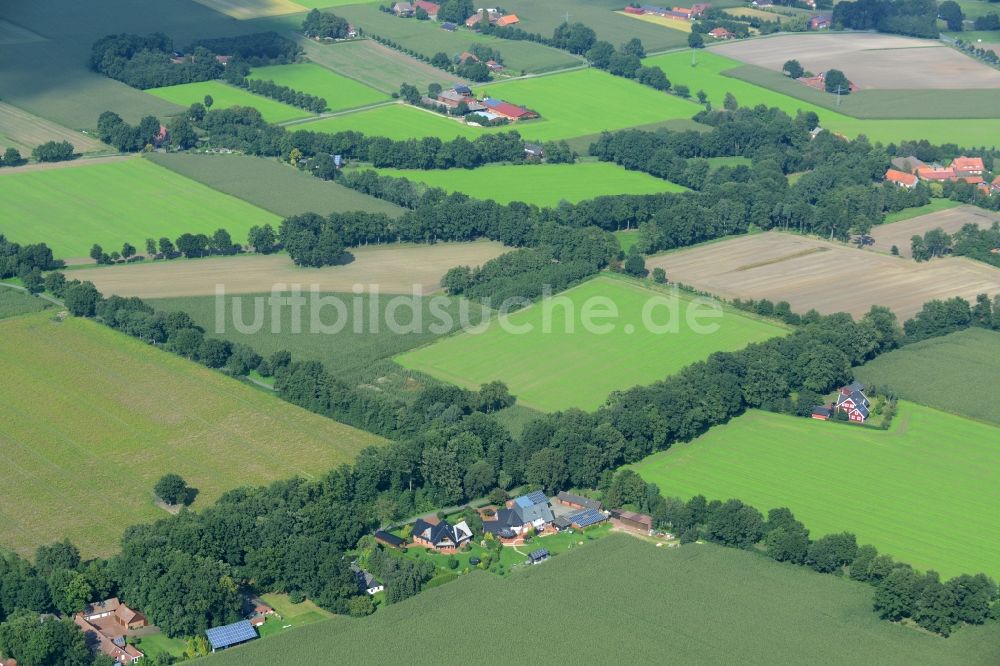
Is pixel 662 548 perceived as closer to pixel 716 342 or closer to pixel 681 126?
pixel 716 342

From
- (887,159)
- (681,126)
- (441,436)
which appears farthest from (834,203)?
(441,436)

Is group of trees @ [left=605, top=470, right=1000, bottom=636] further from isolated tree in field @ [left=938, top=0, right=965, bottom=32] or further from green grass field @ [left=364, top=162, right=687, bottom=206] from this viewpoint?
isolated tree in field @ [left=938, top=0, right=965, bottom=32]

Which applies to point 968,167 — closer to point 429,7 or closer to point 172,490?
point 429,7

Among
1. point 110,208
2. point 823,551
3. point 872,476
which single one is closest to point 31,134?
point 110,208

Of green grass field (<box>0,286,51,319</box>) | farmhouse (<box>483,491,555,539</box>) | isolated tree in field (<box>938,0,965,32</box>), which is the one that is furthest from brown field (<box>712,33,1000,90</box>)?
farmhouse (<box>483,491,555,539</box>)

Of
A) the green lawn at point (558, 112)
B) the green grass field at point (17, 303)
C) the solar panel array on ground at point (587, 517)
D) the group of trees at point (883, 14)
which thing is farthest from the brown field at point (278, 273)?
the group of trees at point (883, 14)
